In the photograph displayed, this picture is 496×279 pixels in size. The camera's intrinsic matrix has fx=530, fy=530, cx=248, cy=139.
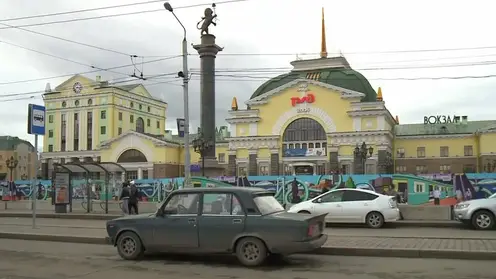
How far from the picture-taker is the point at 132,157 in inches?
3452

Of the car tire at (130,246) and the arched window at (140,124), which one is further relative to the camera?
the arched window at (140,124)

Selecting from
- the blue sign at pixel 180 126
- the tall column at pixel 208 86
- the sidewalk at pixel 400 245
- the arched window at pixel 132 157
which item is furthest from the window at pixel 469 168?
the sidewalk at pixel 400 245

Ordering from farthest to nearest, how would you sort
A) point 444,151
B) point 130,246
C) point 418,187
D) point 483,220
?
point 444,151, point 418,187, point 483,220, point 130,246

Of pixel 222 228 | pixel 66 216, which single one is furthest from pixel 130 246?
pixel 66 216

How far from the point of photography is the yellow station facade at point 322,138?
7519 cm

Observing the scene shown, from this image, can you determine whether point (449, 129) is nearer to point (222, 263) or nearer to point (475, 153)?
point (475, 153)

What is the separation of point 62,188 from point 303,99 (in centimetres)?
5579

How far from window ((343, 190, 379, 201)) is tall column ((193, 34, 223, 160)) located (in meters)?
26.7

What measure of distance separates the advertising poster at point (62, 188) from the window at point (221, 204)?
18.3 m

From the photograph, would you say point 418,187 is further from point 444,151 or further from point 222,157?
point 222,157

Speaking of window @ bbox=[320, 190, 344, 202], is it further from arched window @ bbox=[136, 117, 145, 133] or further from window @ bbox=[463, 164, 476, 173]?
arched window @ bbox=[136, 117, 145, 133]

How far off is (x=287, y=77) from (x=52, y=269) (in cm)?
7712

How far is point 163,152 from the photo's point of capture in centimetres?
8512

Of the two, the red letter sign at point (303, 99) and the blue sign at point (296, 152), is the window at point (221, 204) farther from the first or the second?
the red letter sign at point (303, 99)
